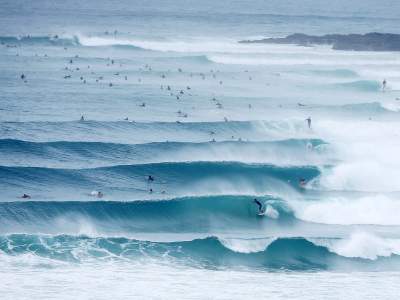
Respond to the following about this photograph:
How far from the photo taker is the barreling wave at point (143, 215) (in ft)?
93.3

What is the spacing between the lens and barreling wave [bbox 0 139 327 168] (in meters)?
35.8

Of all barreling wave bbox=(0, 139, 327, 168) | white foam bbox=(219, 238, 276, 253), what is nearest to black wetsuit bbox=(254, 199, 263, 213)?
white foam bbox=(219, 238, 276, 253)

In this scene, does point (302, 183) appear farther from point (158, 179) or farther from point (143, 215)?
point (143, 215)

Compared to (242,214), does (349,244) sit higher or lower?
lower

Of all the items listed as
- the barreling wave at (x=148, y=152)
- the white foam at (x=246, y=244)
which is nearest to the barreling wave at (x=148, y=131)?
the barreling wave at (x=148, y=152)

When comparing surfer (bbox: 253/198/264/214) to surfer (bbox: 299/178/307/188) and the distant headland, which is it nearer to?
surfer (bbox: 299/178/307/188)

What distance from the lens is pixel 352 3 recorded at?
501 feet

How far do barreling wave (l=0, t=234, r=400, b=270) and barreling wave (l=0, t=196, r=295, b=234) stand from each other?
5.96 feet

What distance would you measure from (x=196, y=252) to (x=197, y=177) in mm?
8584

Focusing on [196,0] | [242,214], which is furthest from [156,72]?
[196,0]

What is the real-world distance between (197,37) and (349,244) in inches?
2521

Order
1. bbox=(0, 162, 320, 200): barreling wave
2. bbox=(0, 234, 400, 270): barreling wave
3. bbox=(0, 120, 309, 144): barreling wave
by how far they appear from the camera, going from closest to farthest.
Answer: bbox=(0, 234, 400, 270): barreling wave < bbox=(0, 162, 320, 200): barreling wave < bbox=(0, 120, 309, 144): barreling wave

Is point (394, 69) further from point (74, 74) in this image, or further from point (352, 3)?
point (352, 3)

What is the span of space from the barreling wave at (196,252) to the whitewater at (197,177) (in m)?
0.07
